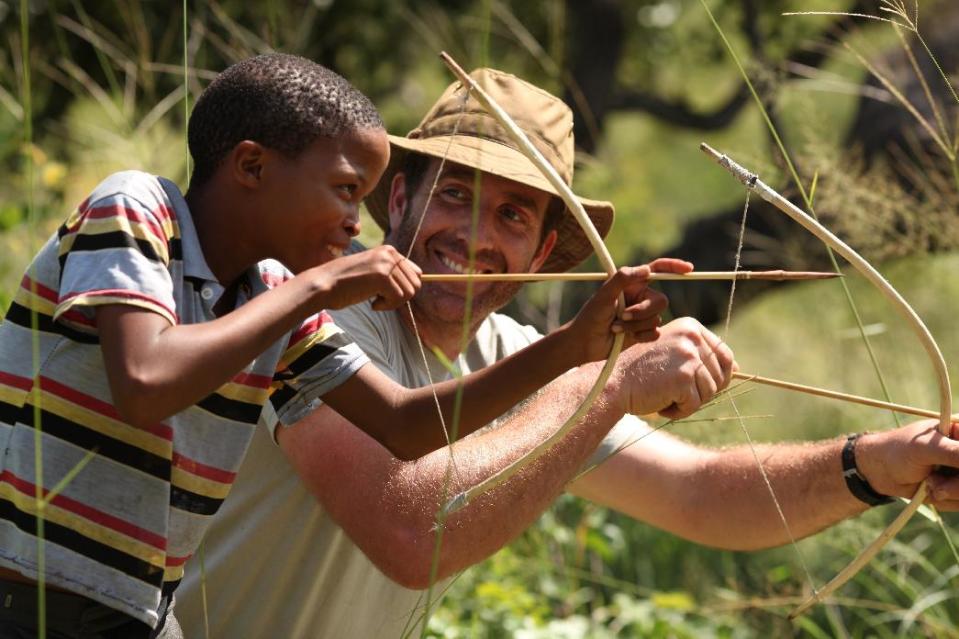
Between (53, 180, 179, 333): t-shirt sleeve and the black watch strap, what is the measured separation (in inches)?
53.8

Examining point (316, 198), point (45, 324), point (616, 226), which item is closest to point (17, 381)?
point (45, 324)

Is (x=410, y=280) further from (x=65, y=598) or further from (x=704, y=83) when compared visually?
(x=704, y=83)

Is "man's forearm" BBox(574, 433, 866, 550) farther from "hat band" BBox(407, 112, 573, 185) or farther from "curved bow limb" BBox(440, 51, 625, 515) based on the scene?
"curved bow limb" BBox(440, 51, 625, 515)

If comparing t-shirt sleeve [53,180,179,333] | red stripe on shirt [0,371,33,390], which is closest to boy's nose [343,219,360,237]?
t-shirt sleeve [53,180,179,333]

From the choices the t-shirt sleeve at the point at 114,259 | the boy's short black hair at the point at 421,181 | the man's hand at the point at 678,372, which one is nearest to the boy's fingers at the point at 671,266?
the man's hand at the point at 678,372

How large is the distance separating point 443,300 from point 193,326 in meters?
1.08

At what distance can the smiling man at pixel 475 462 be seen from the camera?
84.5 inches

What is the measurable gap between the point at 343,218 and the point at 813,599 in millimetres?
885

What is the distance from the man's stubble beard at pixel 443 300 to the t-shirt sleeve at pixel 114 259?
932 millimetres

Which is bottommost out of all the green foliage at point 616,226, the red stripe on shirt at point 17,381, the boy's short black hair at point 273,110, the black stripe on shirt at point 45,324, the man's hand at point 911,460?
the green foliage at point 616,226

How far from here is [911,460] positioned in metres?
2.25

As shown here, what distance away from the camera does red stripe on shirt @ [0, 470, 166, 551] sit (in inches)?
66.2

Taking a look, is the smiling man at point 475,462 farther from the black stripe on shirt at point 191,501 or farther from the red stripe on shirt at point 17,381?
the red stripe on shirt at point 17,381

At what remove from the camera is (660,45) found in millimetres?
6746
